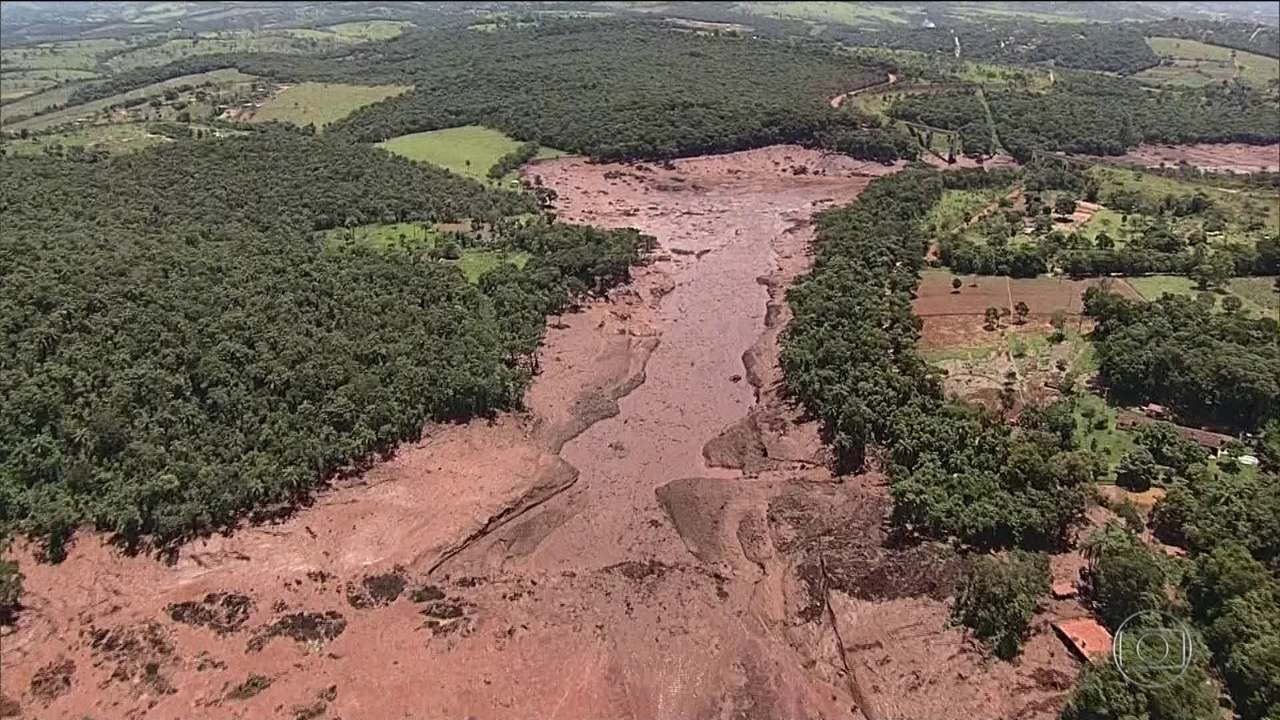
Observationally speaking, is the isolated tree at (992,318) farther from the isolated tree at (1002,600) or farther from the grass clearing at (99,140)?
the grass clearing at (99,140)

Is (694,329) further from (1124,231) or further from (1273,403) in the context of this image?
(1124,231)

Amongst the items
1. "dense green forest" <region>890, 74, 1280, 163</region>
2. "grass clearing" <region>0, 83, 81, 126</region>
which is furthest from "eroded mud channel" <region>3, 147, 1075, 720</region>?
"grass clearing" <region>0, 83, 81, 126</region>

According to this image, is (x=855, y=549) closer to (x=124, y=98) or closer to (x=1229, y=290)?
(x=1229, y=290)

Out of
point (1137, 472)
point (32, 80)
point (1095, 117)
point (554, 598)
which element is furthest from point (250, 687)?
point (32, 80)

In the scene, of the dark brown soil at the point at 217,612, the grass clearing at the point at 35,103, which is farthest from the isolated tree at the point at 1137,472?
the grass clearing at the point at 35,103

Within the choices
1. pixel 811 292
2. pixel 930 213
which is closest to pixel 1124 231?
pixel 930 213
